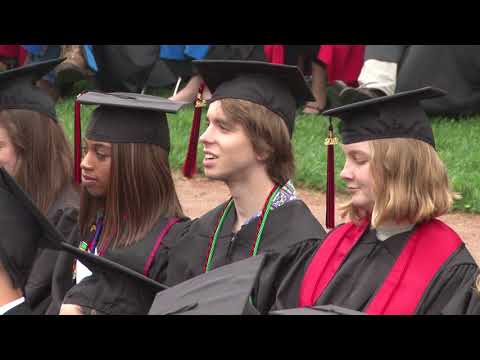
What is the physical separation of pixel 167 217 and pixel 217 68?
0.63 meters

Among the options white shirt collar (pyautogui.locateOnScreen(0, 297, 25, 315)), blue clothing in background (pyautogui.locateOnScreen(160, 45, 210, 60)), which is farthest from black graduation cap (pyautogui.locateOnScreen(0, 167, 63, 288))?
blue clothing in background (pyautogui.locateOnScreen(160, 45, 210, 60))

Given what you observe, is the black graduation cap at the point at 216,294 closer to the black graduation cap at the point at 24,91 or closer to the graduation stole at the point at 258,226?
the graduation stole at the point at 258,226

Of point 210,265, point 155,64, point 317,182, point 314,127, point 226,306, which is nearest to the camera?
point 226,306

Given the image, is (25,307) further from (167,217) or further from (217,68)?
(217,68)

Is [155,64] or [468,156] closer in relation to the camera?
[468,156]

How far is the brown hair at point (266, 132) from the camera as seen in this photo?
4148 mm

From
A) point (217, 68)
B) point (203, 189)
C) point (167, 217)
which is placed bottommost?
point (203, 189)

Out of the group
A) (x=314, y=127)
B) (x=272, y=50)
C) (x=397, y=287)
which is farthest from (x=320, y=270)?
(x=272, y=50)

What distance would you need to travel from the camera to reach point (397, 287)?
368 cm

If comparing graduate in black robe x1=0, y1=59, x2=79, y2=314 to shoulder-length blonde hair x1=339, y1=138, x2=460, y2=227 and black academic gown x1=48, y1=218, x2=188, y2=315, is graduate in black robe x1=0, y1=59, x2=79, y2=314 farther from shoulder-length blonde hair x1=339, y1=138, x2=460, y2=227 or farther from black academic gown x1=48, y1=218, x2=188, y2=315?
shoulder-length blonde hair x1=339, y1=138, x2=460, y2=227

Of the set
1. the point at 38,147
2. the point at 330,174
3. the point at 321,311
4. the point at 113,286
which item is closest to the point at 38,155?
the point at 38,147

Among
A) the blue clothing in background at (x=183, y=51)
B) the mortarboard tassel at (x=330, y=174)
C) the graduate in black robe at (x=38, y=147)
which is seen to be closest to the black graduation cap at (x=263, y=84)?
the mortarboard tassel at (x=330, y=174)

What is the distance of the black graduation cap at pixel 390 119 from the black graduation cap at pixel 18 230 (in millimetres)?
1138

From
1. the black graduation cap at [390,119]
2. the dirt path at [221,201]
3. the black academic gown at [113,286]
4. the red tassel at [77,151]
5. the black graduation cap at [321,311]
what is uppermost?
the black graduation cap at [390,119]
